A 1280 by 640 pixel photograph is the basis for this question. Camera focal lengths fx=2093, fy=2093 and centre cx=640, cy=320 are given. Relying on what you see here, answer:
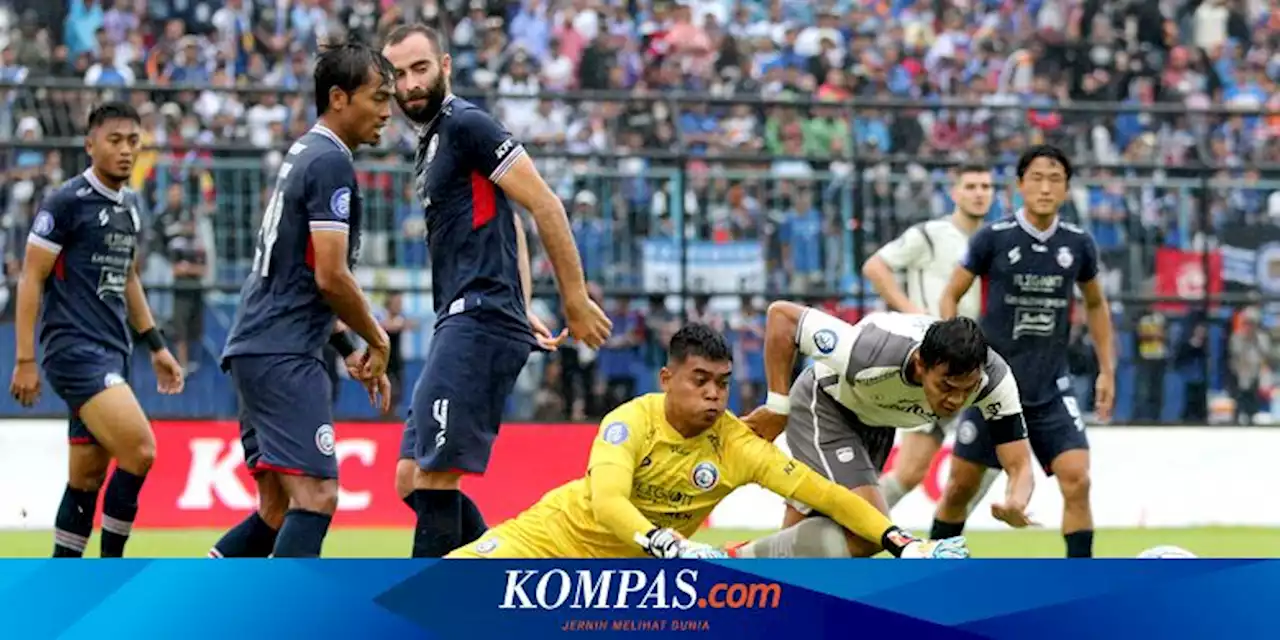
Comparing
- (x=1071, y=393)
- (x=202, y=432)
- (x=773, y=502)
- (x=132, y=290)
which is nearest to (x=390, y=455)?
(x=202, y=432)

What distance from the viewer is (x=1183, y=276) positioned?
1580 cm

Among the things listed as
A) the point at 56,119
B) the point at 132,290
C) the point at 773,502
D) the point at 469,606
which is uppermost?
the point at 56,119

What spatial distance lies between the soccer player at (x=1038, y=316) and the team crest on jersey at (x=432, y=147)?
10.8ft

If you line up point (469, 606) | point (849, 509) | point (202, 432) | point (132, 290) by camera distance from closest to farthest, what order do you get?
point (469, 606) → point (849, 509) → point (132, 290) → point (202, 432)

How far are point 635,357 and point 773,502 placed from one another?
1.49 m

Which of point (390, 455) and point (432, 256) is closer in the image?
point (432, 256)

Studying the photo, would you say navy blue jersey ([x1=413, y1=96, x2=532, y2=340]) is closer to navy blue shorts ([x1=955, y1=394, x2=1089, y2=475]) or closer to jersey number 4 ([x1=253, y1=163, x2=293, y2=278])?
jersey number 4 ([x1=253, y1=163, x2=293, y2=278])

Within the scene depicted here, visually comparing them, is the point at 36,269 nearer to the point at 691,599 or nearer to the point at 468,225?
the point at 468,225

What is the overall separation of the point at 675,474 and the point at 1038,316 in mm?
3397

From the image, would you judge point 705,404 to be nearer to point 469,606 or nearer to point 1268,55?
point 469,606

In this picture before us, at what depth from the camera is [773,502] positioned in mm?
14641

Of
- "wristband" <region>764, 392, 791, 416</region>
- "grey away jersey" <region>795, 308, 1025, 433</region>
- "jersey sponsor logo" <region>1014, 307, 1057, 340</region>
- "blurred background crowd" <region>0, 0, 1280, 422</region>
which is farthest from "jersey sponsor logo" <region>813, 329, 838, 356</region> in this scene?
"blurred background crowd" <region>0, 0, 1280, 422</region>

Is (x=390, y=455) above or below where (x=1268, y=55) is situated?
below

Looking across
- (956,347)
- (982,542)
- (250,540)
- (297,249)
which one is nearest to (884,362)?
(956,347)
